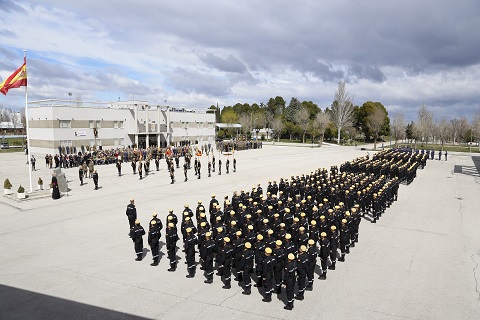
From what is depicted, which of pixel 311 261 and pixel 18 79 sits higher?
pixel 18 79

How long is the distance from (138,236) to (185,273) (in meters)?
1.98

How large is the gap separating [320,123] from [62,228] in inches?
2604

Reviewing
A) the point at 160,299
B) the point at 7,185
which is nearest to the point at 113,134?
the point at 7,185

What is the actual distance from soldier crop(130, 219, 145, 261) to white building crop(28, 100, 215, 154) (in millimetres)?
33554

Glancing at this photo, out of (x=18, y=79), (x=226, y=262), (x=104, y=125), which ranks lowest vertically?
(x=226, y=262)

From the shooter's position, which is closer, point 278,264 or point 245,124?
point 278,264

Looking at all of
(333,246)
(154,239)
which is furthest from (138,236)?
(333,246)

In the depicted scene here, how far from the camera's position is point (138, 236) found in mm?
10562

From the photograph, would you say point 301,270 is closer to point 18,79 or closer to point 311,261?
point 311,261

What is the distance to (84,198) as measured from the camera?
20016 millimetres

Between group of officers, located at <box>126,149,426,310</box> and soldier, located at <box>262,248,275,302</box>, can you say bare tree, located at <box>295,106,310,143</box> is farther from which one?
soldier, located at <box>262,248,275,302</box>

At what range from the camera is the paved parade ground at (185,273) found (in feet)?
26.5

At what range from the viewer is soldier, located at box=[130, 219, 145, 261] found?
10.5 metres

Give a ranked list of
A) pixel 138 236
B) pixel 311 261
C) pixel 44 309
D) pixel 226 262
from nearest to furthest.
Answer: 1. pixel 44 309
2. pixel 311 261
3. pixel 226 262
4. pixel 138 236
